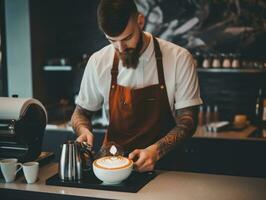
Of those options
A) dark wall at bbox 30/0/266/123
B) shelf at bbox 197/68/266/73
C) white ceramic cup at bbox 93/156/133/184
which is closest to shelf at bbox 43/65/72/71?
dark wall at bbox 30/0/266/123

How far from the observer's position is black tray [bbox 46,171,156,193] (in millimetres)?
2039

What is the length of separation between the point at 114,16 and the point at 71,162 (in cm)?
72

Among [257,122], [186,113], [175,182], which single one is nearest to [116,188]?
[175,182]

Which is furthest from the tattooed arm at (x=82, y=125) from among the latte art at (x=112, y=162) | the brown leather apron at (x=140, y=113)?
the latte art at (x=112, y=162)

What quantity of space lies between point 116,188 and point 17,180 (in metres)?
0.53

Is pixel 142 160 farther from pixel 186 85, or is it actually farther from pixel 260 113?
pixel 260 113

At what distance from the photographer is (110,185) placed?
207 cm

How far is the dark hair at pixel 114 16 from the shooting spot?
2230 mm

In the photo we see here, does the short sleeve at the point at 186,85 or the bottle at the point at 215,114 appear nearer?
the short sleeve at the point at 186,85

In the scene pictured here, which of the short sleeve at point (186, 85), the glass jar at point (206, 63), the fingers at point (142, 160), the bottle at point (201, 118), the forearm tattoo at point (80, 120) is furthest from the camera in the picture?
the bottle at point (201, 118)

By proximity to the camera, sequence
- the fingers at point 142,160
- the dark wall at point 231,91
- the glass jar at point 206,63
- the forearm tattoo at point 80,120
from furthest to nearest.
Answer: the dark wall at point 231,91, the glass jar at point 206,63, the forearm tattoo at point 80,120, the fingers at point 142,160

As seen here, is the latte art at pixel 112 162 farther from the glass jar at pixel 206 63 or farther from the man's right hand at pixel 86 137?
the glass jar at pixel 206 63

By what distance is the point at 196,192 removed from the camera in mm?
2020

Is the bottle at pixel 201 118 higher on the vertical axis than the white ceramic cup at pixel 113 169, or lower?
lower
